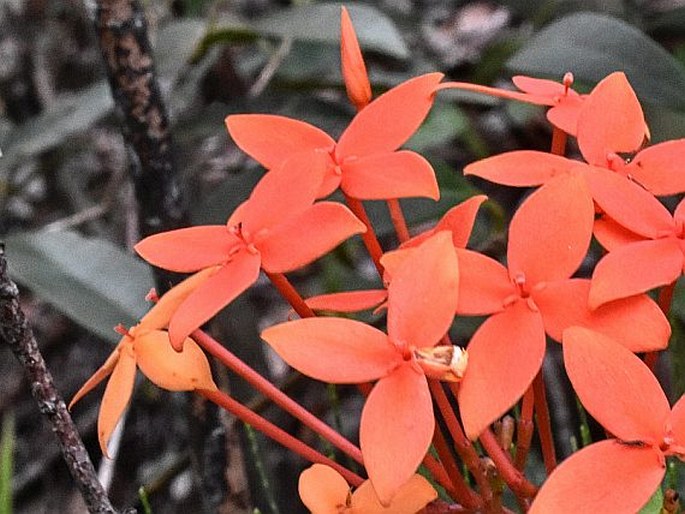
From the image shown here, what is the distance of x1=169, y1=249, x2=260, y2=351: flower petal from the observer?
38 cm

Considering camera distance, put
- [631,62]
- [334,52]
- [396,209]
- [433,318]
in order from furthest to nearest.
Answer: [334,52] < [631,62] < [396,209] < [433,318]

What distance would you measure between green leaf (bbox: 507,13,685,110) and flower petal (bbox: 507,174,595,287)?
0.46 meters

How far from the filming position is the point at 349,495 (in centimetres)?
38

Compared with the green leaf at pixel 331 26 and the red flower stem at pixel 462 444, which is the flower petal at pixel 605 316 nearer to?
the red flower stem at pixel 462 444

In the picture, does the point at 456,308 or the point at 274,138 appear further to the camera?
the point at 274,138

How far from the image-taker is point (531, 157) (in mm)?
445

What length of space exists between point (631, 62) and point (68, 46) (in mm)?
874

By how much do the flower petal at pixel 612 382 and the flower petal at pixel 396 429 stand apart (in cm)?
5

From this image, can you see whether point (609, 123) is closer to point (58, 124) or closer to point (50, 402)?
point (50, 402)

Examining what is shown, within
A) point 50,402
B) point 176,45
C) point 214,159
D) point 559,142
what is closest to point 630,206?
point 559,142

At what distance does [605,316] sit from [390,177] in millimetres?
109

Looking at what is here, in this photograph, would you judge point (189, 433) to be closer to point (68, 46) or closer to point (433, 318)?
point (433, 318)

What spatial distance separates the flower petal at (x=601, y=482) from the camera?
33 centimetres

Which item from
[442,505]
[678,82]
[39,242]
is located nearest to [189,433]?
[39,242]
